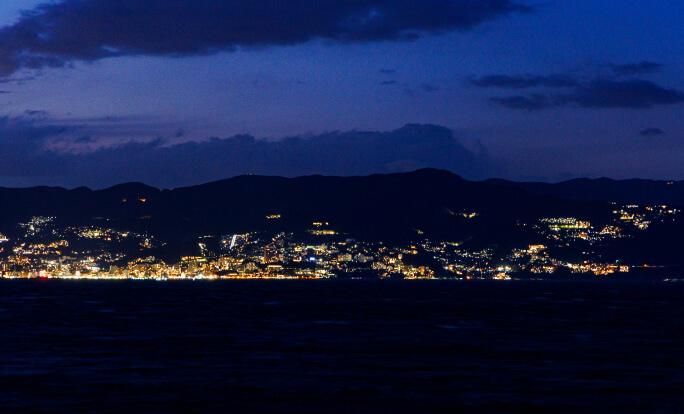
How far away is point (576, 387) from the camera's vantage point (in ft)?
155

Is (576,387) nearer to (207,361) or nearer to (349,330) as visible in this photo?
(207,361)

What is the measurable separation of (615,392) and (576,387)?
2.09 meters

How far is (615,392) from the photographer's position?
45.9 metres

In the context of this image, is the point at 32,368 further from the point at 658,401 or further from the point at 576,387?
the point at 658,401

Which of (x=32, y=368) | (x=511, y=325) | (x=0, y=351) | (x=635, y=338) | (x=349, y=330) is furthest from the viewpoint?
(x=511, y=325)

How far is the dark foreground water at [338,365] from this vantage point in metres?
42.7

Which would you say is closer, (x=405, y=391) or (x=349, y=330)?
(x=405, y=391)

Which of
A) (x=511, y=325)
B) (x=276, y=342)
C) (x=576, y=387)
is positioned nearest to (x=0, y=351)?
(x=276, y=342)

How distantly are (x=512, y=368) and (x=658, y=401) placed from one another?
40.1 ft

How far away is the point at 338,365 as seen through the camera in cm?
5597

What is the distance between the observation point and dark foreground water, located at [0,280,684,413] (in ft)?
140

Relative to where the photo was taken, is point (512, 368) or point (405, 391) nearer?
point (405, 391)

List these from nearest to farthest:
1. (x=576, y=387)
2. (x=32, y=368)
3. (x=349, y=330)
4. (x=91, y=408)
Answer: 1. (x=91, y=408)
2. (x=576, y=387)
3. (x=32, y=368)
4. (x=349, y=330)

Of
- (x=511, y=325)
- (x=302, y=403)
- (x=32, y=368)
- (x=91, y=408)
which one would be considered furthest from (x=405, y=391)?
(x=511, y=325)
